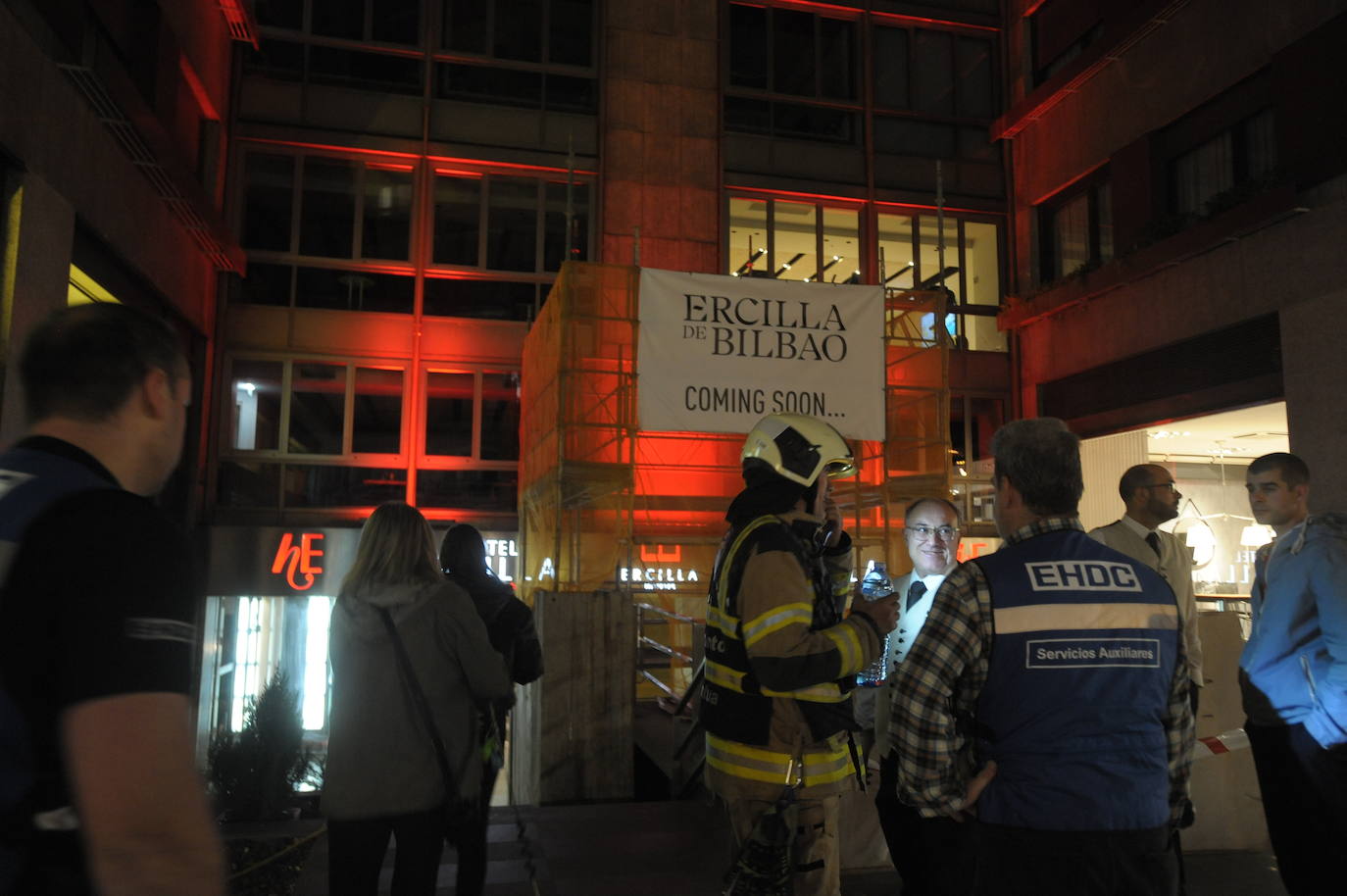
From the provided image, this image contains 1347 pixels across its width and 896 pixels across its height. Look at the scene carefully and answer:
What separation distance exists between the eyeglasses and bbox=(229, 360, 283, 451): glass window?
1225 centimetres

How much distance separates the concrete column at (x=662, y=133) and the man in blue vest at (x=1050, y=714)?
1322 centimetres

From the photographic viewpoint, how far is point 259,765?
7.68 m

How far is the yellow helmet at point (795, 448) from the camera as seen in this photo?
127 inches

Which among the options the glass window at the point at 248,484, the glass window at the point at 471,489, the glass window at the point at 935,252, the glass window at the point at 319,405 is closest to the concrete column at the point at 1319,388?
the glass window at the point at 935,252

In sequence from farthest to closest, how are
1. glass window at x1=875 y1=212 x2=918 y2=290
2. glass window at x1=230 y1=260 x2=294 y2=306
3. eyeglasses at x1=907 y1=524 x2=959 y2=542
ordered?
1. glass window at x1=875 y1=212 x2=918 y2=290
2. glass window at x1=230 y1=260 x2=294 y2=306
3. eyeglasses at x1=907 y1=524 x2=959 y2=542

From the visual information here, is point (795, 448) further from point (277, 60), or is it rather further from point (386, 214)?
point (277, 60)

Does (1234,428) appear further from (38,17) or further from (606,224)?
(38,17)

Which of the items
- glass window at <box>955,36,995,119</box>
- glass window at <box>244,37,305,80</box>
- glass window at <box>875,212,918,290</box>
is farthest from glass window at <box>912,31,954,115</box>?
glass window at <box>244,37,305,80</box>

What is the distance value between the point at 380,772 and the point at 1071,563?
2405 millimetres

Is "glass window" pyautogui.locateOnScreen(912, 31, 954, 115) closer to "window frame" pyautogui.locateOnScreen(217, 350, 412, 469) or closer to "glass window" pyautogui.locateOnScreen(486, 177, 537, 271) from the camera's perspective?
"glass window" pyautogui.locateOnScreen(486, 177, 537, 271)

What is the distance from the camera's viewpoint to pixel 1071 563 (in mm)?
2410

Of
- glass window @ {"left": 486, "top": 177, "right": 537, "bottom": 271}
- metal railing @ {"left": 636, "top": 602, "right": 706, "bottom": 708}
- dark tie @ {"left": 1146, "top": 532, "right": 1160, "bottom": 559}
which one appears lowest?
metal railing @ {"left": 636, "top": 602, "right": 706, "bottom": 708}

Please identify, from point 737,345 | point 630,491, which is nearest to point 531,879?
point 630,491

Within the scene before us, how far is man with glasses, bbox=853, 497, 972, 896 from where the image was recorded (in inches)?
163
